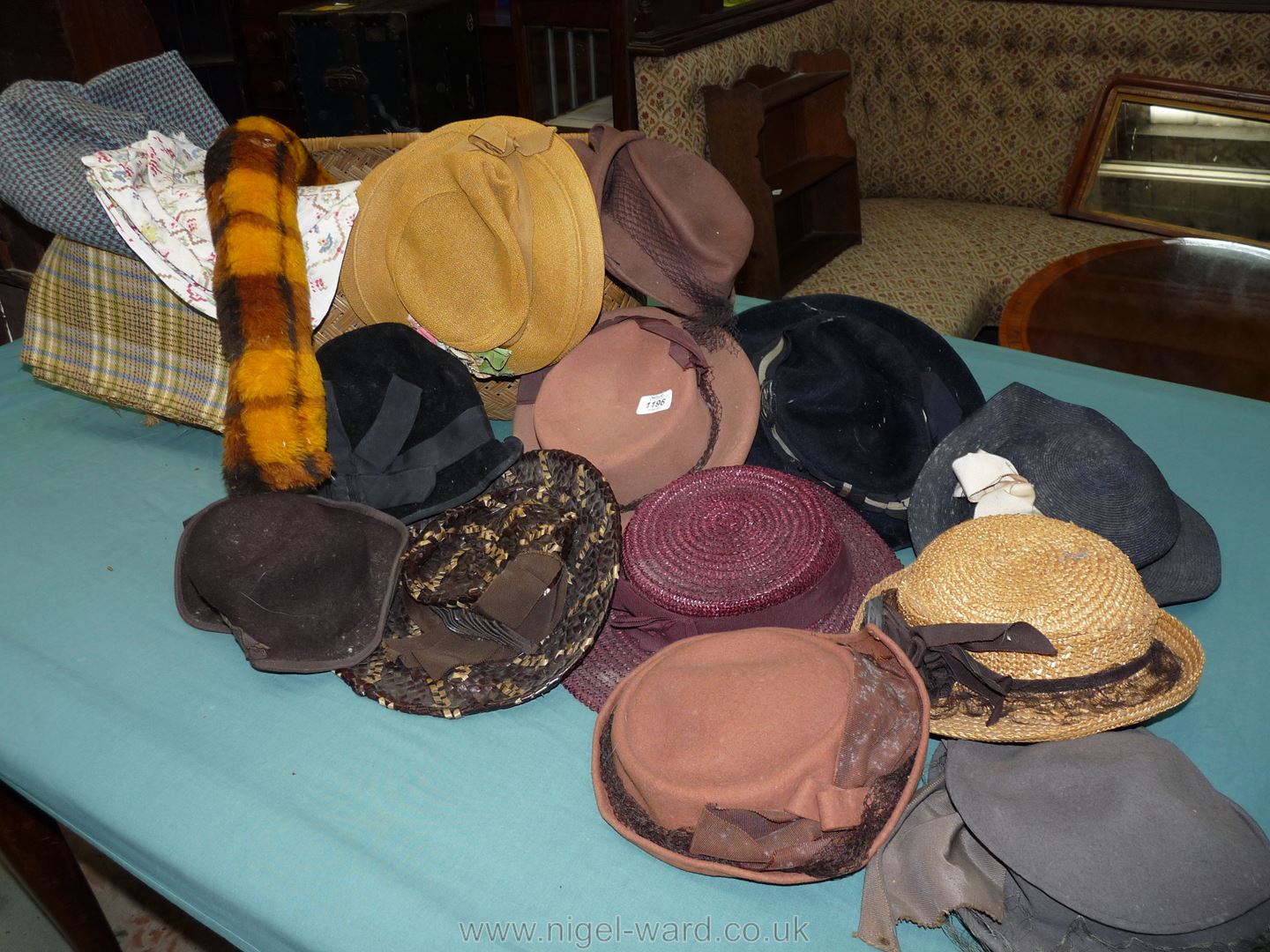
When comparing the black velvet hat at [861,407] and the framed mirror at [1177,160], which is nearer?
the black velvet hat at [861,407]

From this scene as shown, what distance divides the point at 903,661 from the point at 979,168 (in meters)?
3.01

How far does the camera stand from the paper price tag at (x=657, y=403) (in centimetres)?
139

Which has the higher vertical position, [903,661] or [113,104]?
[113,104]

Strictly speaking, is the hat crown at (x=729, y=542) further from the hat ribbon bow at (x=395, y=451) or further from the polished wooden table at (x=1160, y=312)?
the polished wooden table at (x=1160, y=312)

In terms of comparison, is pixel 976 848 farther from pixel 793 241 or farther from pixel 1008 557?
pixel 793 241

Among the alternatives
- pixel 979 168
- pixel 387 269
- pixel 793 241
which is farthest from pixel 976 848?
pixel 979 168

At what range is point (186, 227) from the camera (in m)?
1.55

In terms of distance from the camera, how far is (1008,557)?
1043 millimetres

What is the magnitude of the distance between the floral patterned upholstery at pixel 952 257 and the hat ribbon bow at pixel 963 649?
6.04ft

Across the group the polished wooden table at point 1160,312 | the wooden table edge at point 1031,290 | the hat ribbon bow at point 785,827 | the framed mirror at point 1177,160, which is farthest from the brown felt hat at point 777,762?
the framed mirror at point 1177,160

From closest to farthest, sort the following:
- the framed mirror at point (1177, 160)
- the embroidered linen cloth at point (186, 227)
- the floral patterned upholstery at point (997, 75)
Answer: the embroidered linen cloth at point (186, 227) < the framed mirror at point (1177, 160) < the floral patterned upholstery at point (997, 75)

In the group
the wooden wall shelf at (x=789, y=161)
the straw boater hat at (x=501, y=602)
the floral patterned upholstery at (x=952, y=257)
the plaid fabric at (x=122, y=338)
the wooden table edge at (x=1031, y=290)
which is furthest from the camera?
the floral patterned upholstery at (x=952, y=257)

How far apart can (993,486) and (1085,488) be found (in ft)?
0.39

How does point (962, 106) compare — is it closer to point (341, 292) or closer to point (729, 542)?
point (341, 292)
